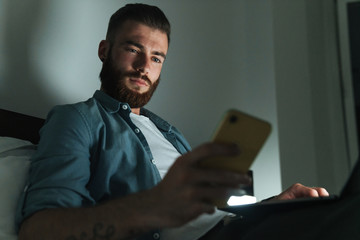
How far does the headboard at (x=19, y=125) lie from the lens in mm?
943

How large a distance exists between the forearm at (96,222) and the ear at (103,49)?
0.65m

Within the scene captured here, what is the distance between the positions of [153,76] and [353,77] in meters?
1.37

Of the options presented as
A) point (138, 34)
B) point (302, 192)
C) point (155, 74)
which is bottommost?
point (302, 192)

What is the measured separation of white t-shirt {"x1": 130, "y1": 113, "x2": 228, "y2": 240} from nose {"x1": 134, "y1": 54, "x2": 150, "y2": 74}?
0.14 m

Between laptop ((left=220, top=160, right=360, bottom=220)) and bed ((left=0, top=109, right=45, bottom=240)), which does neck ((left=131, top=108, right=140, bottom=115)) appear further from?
laptop ((left=220, top=160, right=360, bottom=220))

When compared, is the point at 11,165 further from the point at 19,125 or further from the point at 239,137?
the point at 239,137

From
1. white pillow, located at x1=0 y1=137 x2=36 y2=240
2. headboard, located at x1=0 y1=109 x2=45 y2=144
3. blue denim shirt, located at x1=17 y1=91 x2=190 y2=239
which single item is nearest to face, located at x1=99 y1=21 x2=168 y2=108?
blue denim shirt, located at x1=17 y1=91 x2=190 y2=239

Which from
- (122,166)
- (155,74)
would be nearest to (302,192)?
(122,166)

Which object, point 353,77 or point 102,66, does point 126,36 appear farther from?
point 353,77

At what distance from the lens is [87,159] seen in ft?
2.48

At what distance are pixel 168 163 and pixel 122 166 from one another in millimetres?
180

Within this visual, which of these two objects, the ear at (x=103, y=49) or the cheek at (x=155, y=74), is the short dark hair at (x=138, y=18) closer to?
the ear at (x=103, y=49)

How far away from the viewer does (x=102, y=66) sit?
1.21 meters

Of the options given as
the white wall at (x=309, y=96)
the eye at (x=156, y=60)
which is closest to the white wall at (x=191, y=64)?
the white wall at (x=309, y=96)
